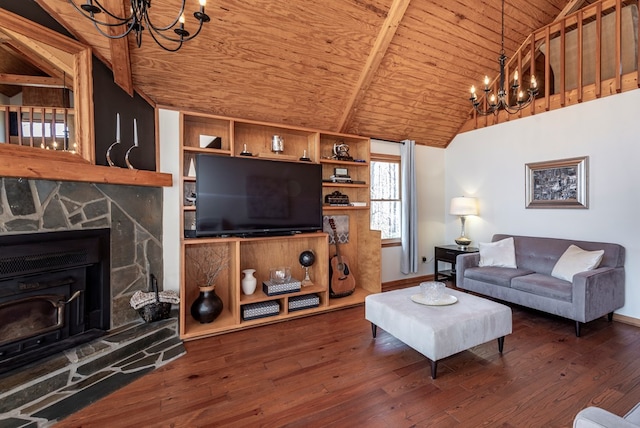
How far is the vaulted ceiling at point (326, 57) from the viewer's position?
102 inches

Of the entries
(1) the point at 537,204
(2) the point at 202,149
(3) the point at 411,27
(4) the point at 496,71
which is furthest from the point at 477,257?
(2) the point at 202,149

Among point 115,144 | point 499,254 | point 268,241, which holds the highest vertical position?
point 115,144

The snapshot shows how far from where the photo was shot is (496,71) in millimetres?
4098

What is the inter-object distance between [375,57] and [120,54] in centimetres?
244

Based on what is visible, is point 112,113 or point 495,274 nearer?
point 112,113

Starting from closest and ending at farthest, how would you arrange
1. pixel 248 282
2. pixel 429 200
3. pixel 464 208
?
pixel 248 282, pixel 464 208, pixel 429 200

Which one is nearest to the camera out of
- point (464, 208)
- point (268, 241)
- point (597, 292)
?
point (597, 292)

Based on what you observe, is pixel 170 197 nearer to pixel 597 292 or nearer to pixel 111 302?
pixel 111 302

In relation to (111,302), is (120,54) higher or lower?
higher

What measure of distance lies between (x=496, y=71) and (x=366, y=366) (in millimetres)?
4270

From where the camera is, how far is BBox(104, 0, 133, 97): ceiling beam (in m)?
2.15

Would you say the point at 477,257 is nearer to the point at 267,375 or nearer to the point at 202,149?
the point at 267,375

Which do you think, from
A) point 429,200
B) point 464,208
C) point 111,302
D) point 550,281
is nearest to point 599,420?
point 550,281

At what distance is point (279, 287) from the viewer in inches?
128
